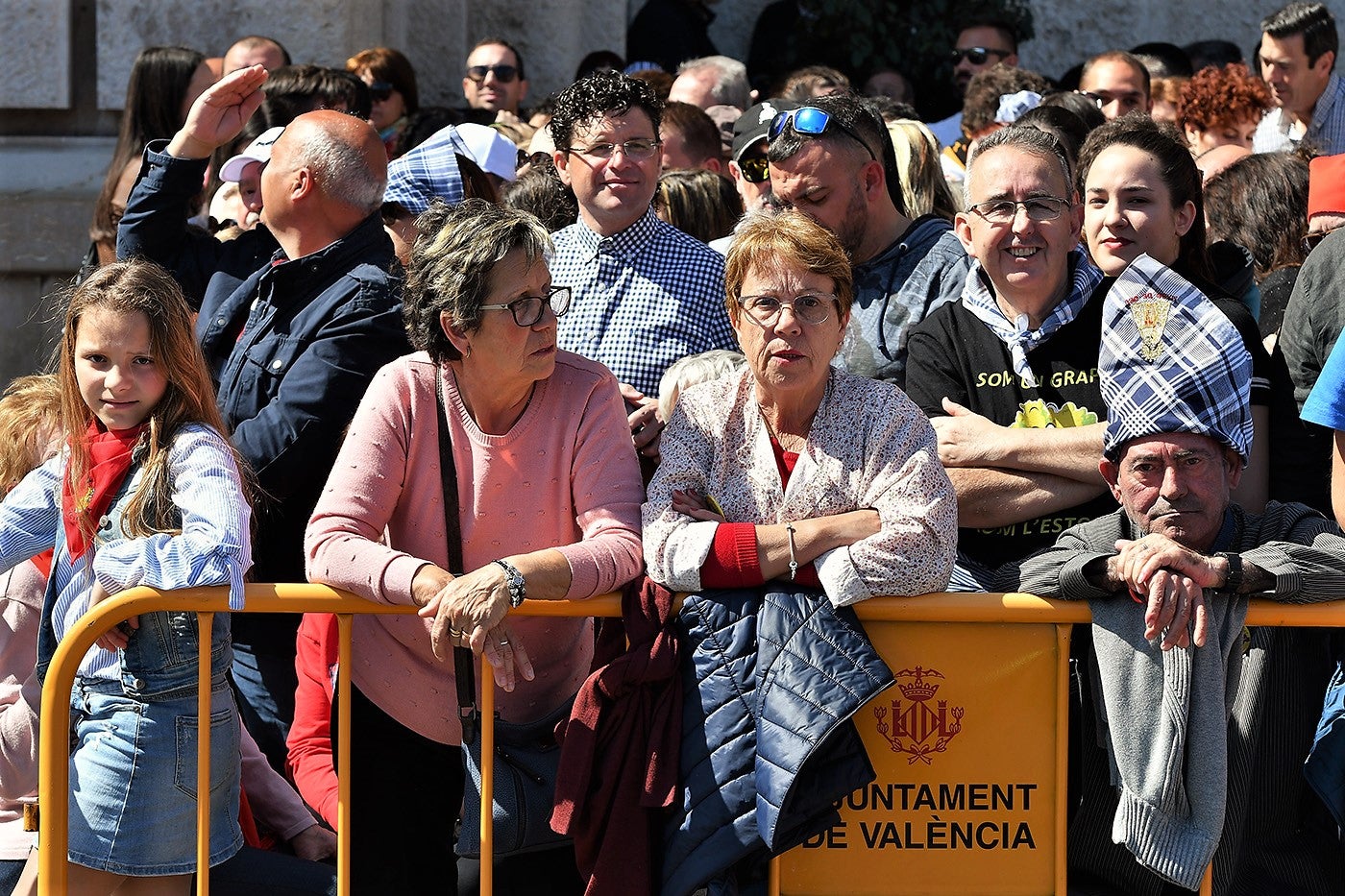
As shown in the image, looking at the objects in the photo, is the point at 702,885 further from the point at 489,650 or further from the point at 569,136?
the point at 569,136

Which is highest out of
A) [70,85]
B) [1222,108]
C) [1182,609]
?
[70,85]

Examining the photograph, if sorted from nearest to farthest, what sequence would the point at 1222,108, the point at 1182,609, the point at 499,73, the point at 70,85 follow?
the point at 1182,609, the point at 1222,108, the point at 70,85, the point at 499,73

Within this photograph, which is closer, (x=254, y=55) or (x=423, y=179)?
(x=423, y=179)

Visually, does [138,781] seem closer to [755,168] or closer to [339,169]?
[339,169]

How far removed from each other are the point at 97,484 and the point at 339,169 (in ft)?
4.12

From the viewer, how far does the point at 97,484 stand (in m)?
3.40

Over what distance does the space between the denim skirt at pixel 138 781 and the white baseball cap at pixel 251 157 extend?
2.25 meters

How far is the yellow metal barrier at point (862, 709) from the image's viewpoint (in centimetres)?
321

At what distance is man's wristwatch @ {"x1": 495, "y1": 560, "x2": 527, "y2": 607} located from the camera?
312 cm

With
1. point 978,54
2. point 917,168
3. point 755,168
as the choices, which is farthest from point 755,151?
point 978,54

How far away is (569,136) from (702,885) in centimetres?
217

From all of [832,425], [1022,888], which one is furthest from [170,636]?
[1022,888]

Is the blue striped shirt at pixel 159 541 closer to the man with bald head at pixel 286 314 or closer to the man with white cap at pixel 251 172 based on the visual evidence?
the man with bald head at pixel 286 314

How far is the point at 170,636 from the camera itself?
3352 millimetres
